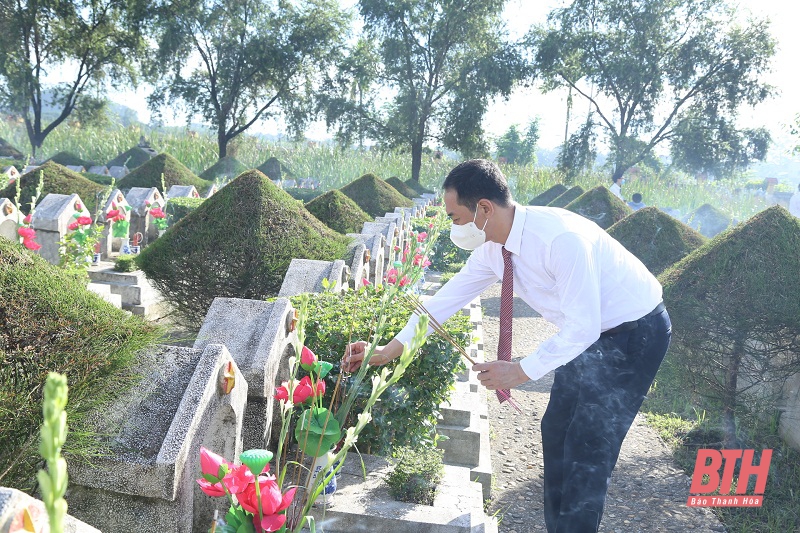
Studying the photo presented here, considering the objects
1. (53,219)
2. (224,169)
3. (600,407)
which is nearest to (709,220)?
(224,169)

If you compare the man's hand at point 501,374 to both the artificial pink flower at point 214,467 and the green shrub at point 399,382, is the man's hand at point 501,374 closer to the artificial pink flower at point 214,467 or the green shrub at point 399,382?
the green shrub at point 399,382

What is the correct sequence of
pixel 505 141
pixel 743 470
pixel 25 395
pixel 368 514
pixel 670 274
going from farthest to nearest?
pixel 505 141 → pixel 670 274 → pixel 743 470 → pixel 368 514 → pixel 25 395

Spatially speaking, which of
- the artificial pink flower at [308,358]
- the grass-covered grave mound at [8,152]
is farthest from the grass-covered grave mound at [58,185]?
the grass-covered grave mound at [8,152]

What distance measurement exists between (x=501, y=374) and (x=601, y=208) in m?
11.2

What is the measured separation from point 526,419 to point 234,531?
4.68 m

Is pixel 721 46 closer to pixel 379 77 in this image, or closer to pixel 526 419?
pixel 379 77

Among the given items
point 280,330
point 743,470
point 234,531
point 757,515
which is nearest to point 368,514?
point 280,330

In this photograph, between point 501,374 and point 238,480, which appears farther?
point 501,374

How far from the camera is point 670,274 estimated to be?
541cm

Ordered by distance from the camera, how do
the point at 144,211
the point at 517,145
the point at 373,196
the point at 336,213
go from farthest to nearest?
1. the point at 517,145
2. the point at 373,196
3. the point at 144,211
4. the point at 336,213

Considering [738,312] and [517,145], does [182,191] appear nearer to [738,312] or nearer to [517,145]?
[738,312]

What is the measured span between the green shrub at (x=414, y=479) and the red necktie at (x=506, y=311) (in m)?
0.54

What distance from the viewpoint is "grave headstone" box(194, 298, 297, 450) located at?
3170 millimetres

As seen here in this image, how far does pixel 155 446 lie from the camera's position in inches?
93.1
